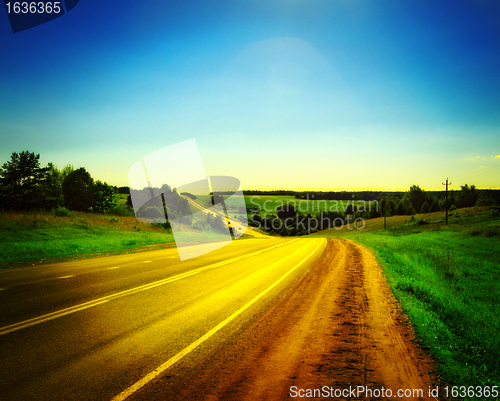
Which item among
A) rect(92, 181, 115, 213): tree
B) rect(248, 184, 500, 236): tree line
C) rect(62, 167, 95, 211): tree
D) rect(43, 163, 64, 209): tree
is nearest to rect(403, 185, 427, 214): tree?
rect(248, 184, 500, 236): tree line

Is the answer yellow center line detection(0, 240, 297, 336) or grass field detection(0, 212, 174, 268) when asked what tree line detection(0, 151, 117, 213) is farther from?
yellow center line detection(0, 240, 297, 336)

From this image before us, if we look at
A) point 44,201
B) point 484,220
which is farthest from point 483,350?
point 44,201

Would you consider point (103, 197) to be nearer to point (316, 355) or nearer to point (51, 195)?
point (51, 195)

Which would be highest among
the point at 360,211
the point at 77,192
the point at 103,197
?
the point at 77,192

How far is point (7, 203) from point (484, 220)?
3590 inches

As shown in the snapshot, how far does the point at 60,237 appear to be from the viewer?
2655cm

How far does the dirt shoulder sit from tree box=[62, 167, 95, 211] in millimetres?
64714

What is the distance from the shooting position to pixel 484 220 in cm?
5209

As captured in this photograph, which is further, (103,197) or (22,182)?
(103,197)

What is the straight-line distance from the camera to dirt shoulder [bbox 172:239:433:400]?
361 centimetres

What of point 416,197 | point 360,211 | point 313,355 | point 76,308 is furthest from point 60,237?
point 416,197

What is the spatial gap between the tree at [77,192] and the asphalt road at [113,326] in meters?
56.5

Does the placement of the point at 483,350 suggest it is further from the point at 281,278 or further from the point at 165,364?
the point at 281,278

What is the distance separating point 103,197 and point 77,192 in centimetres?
1190
